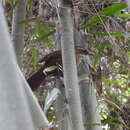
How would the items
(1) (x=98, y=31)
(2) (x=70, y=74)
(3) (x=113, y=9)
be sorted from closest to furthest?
(2) (x=70, y=74), (3) (x=113, y=9), (1) (x=98, y=31)

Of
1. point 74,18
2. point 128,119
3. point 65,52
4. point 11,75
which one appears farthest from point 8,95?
point 128,119

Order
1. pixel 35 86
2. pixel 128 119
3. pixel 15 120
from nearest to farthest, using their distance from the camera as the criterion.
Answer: pixel 15 120 → pixel 35 86 → pixel 128 119

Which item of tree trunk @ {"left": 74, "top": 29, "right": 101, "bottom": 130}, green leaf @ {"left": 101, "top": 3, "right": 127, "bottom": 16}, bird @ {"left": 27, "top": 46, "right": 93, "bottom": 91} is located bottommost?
tree trunk @ {"left": 74, "top": 29, "right": 101, "bottom": 130}

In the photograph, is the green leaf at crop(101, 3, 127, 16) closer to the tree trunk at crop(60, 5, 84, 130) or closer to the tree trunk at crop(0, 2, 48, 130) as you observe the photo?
the tree trunk at crop(60, 5, 84, 130)

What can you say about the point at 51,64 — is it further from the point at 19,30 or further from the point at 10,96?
the point at 10,96

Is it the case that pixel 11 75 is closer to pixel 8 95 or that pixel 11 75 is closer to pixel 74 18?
pixel 8 95

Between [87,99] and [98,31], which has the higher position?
[98,31]

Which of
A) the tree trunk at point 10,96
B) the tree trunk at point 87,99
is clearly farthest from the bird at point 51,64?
the tree trunk at point 10,96

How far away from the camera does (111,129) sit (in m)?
0.91

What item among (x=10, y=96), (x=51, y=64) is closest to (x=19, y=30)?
(x=51, y=64)

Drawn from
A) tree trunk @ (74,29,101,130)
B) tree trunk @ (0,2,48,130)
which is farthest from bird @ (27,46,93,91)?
tree trunk @ (0,2,48,130)

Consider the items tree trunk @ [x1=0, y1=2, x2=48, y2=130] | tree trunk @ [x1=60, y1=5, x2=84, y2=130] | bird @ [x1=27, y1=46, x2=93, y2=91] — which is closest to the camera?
tree trunk @ [x1=0, y1=2, x2=48, y2=130]

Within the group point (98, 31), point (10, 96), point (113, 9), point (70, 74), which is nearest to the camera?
point (10, 96)

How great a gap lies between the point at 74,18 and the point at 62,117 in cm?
21
